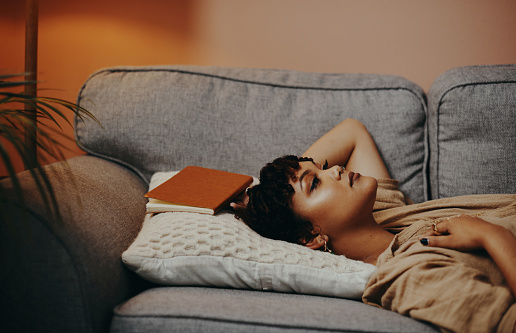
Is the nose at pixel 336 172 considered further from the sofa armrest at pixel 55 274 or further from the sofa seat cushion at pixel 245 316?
the sofa armrest at pixel 55 274

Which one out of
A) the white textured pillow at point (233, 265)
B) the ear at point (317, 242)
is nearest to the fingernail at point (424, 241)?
the white textured pillow at point (233, 265)

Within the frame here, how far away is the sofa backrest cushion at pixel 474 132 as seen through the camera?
141cm

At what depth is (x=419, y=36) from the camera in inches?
74.8

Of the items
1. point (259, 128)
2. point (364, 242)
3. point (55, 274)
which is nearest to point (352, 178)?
point (364, 242)

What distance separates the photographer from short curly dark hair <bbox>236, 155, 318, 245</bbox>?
4.04 feet

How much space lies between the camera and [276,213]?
1.23 m

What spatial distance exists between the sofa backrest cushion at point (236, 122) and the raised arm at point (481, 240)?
0.45m

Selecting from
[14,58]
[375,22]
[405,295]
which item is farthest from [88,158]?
[375,22]

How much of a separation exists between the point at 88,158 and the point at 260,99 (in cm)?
70

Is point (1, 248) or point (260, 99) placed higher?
point (260, 99)

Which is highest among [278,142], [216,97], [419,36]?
[419,36]

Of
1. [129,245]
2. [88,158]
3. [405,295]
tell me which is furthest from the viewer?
[88,158]

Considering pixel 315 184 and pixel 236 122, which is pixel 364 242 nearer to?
pixel 315 184

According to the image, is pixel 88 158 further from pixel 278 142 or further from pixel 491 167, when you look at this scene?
pixel 491 167
